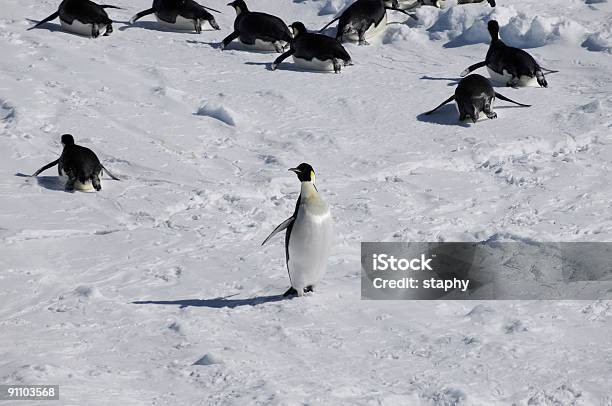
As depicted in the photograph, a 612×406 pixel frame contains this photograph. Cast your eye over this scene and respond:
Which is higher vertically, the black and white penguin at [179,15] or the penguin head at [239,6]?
the penguin head at [239,6]

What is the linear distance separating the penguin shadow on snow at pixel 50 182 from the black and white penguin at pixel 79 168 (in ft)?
0.17

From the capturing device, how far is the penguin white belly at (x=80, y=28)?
34.0 feet

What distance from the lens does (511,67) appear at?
947 centimetres

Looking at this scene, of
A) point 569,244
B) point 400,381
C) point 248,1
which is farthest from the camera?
point 248,1

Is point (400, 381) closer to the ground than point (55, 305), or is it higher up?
higher up

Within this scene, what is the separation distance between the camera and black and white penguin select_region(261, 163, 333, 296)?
5.74 meters

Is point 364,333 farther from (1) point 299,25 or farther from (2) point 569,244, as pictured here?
(1) point 299,25

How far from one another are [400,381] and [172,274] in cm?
178

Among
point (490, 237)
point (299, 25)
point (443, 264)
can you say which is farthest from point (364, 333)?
point (299, 25)

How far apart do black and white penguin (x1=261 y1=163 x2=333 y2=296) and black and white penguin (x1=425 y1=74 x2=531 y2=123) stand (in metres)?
3.18

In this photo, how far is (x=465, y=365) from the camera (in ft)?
16.3

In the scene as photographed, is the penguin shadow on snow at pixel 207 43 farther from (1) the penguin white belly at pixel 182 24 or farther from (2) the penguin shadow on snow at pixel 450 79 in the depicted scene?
(2) the penguin shadow on snow at pixel 450 79

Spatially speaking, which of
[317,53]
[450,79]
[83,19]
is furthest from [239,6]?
[450,79]

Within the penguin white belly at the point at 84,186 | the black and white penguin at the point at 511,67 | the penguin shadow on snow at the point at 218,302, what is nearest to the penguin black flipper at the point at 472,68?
the black and white penguin at the point at 511,67
